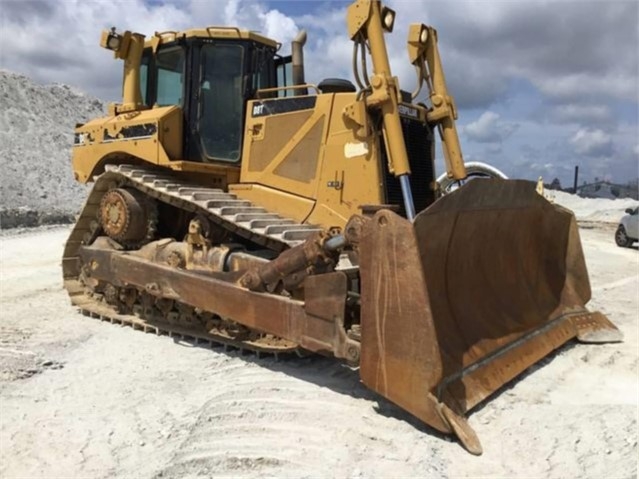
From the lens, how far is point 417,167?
5.85m

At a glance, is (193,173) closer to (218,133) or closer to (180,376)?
(218,133)

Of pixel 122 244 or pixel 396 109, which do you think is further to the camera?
pixel 122 244

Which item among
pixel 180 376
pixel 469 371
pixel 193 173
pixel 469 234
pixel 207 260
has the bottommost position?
pixel 180 376

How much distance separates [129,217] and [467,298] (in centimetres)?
358

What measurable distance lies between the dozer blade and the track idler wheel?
128 inches

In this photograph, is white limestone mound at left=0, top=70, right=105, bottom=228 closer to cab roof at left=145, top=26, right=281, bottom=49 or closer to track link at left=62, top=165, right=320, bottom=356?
track link at left=62, top=165, right=320, bottom=356

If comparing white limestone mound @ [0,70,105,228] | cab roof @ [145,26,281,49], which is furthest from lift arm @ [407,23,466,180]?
white limestone mound @ [0,70,105,228]

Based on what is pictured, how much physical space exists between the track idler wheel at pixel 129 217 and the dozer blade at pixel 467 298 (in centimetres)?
326

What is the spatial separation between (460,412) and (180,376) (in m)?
2.27

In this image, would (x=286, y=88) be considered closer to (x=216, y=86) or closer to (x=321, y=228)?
(x=216, y=86)

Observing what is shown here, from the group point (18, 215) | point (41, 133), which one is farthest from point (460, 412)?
point (41, 133)

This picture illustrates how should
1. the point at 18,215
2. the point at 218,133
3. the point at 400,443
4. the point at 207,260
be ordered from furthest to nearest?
the point at 18,215
the point at 218,133
the point at 207,260
the point at 400,443

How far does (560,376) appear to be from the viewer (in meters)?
4.84

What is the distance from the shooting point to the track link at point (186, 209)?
524 centimetres
